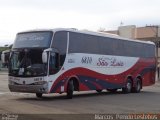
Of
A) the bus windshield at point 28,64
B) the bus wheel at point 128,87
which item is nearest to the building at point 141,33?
the bus wheel at point 128,87

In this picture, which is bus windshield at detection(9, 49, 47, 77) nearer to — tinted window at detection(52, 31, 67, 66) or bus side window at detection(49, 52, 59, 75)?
bus side window at detection(49, 52, 59, 75)

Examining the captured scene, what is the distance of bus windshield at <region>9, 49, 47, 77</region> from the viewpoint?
2186 centimetres

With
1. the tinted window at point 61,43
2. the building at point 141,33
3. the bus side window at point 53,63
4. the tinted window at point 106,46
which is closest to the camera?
the bus side window at point 53,63

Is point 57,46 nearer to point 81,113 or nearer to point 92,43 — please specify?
point 92,43

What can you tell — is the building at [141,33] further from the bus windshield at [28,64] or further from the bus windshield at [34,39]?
the bus windshield at [28,64]

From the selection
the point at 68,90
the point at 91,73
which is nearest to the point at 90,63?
the point at 91,73

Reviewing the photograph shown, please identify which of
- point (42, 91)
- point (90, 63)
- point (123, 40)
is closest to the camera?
point (42, 91)

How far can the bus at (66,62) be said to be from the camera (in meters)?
22.0

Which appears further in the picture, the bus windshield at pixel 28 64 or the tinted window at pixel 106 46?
the tinted window at pixel 106 46

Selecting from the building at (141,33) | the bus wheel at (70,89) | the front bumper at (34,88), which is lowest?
the bus wheel at (70,89)

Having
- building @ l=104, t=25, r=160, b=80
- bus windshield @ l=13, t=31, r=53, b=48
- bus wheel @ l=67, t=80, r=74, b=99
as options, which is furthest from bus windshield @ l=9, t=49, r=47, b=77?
building @ l=104, t=25, r=160, b=80

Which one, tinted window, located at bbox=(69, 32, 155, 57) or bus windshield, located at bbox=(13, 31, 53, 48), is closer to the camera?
bus windshield, located at bbox=(13, 31, 53, 48)

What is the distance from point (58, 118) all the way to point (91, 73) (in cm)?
1141

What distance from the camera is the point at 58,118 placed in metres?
14.7
